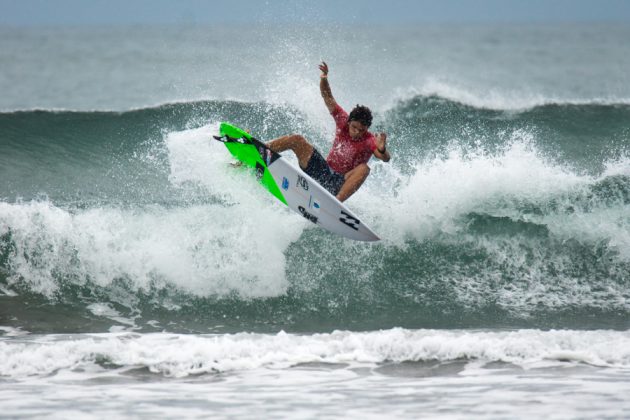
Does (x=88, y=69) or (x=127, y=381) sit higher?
(x=88, y=69)

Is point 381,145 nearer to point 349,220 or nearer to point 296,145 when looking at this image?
point 349,220

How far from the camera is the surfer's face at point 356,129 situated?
26.9ft

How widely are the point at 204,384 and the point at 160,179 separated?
6.22 meters

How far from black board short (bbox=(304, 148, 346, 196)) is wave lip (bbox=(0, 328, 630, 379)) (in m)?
1.77

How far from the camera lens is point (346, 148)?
848cm

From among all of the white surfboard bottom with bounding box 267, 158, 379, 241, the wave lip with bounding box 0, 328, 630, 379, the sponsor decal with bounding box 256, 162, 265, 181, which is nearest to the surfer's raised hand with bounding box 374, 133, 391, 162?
the white surfboard bottom with bounding box 267, 158, 379, 241

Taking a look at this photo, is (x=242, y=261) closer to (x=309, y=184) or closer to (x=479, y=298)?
(x=309, y=184)

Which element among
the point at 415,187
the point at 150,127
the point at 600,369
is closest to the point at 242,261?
the point at 415,187

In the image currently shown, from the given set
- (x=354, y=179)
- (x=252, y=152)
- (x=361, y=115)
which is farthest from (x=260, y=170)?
(x=361, y=115)

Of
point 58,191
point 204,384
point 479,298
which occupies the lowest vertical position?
point 204,384

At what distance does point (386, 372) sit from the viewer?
6.82m

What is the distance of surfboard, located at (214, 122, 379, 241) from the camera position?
834cm

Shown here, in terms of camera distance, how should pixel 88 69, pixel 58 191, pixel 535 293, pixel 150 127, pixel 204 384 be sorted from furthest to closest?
pixel 88 69, pixel 150 127, pixel 58 191, pixel 535 293, pixel 204 384

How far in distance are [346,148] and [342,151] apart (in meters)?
0.06
